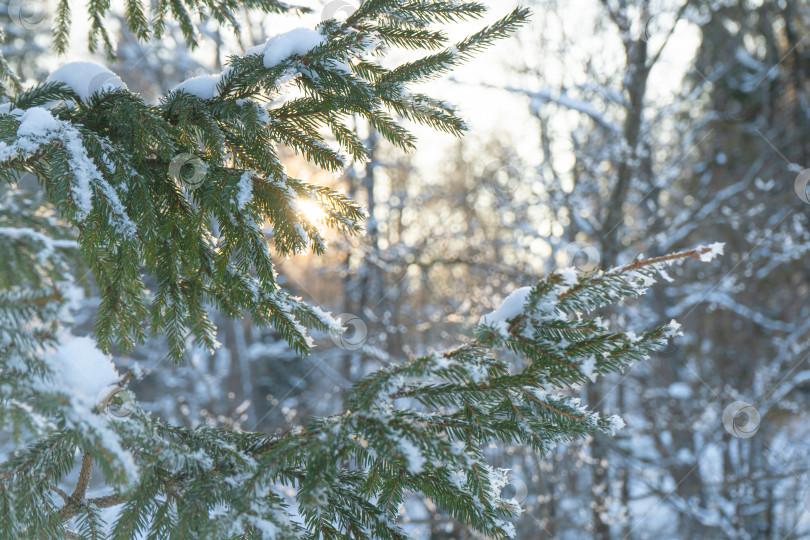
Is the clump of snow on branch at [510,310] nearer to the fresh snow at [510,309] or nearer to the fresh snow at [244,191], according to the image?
the fresh snow at [510,309]

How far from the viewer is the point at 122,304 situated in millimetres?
1755

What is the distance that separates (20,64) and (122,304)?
10065mm

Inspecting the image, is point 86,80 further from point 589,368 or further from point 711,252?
point 711,252

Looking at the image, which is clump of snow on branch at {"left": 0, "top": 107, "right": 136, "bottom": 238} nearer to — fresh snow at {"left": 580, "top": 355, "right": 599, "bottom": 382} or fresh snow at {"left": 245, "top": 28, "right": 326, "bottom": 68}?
fresh snow at {"left": 245, "top": 28, "right": 326, "bottom": 68}

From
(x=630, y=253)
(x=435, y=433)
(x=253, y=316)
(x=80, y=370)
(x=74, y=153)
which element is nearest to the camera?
(x=80, y=370)

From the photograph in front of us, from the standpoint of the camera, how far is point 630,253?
6.69 meters

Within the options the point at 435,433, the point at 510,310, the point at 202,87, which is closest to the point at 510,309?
the point at 510,310

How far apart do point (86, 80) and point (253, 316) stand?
0.93m

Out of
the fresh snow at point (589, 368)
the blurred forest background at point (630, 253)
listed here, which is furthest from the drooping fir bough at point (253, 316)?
the blurred forest background at point (630, 253)

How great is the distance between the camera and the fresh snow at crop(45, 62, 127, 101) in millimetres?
1641

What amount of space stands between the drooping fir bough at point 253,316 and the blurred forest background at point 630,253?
193 cm

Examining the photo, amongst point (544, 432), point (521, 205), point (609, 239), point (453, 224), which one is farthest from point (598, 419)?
point (453, 224)

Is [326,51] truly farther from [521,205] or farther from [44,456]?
[521,205]

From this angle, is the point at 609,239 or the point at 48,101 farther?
the point at 609,239
